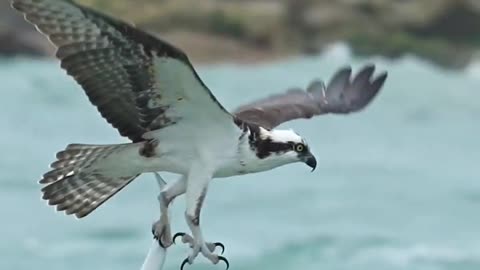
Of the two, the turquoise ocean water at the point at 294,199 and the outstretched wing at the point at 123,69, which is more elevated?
the turquoise ocean water at the point at 294,199

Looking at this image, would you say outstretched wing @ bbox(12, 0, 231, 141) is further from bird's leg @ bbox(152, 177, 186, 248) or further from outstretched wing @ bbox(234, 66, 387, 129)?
outstretched wing @ bbox(234, 66, 387, 129)

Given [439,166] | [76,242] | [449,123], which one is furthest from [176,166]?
[449,123]

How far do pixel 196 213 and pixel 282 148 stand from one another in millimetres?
316

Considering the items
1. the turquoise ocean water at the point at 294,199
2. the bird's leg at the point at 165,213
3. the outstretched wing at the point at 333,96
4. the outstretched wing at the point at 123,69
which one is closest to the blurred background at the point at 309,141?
the turquoise ocean water at the point at 294,199

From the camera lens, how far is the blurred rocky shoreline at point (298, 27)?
70.9 ft

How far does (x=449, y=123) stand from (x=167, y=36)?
4851 mm

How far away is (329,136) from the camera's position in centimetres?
1575

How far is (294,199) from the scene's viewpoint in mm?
12375

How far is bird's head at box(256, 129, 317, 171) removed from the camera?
414 centimetres

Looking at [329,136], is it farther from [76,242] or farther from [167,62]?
[167,62]

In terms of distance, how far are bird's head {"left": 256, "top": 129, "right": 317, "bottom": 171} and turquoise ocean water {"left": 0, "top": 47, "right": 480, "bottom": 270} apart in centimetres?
347

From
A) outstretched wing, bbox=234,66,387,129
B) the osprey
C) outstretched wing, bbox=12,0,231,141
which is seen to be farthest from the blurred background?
outstretched wing, bbox=12,0,231,141

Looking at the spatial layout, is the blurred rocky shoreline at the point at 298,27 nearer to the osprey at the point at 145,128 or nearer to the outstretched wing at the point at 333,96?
the outstretched wing at the point at 333,96

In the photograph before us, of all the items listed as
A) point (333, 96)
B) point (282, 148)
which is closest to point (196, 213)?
point (282, 148)
